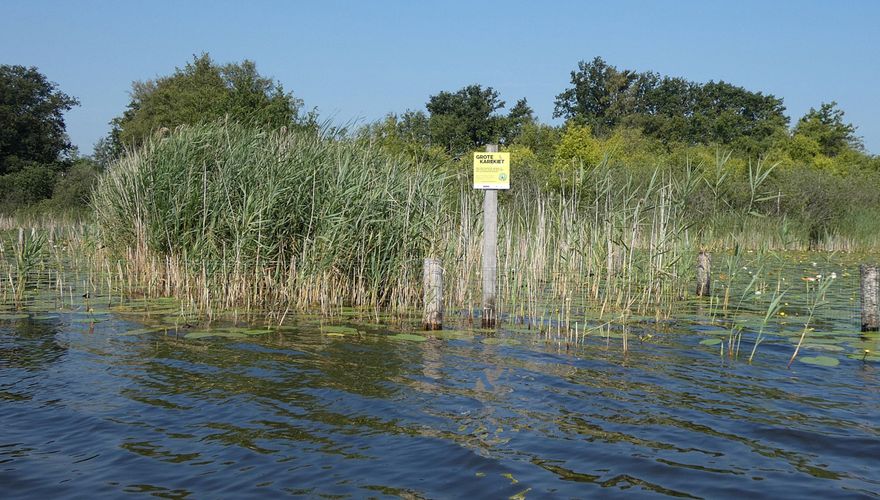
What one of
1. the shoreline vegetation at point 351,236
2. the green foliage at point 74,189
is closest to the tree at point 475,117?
the green foliage at point 74,189

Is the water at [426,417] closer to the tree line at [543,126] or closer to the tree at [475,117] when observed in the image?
the tree line at [543,126]

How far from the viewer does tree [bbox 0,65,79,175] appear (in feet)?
169

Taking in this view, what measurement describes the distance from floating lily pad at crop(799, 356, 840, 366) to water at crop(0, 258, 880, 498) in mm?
90

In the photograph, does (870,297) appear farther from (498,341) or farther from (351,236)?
(351,236)

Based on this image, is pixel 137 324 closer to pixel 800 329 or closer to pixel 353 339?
pixel 353 339

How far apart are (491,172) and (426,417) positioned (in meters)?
4.26

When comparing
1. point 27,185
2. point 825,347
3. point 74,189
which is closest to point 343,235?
point 825,347

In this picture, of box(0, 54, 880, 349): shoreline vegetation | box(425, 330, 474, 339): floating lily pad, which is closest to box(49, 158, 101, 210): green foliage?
box(0, 54, 880, 349): shoreline vegetation

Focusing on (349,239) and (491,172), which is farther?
(349,239)

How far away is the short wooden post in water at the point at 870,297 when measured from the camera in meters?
9.07

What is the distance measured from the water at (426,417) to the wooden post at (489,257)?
728mm

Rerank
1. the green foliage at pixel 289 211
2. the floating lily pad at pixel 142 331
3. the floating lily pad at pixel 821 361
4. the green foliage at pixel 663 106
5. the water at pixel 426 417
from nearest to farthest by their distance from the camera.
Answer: the water at pixel 426 417
the floating lily pad at pixel 821 361
the floating lily pad at pixel 142 331
the green foliage at pixel 289 211
the green foliage at pixel 663 106

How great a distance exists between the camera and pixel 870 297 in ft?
30.1

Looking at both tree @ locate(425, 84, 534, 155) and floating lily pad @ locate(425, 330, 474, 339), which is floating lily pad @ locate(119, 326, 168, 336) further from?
tree @ locate(425, 84, 534, 155)
